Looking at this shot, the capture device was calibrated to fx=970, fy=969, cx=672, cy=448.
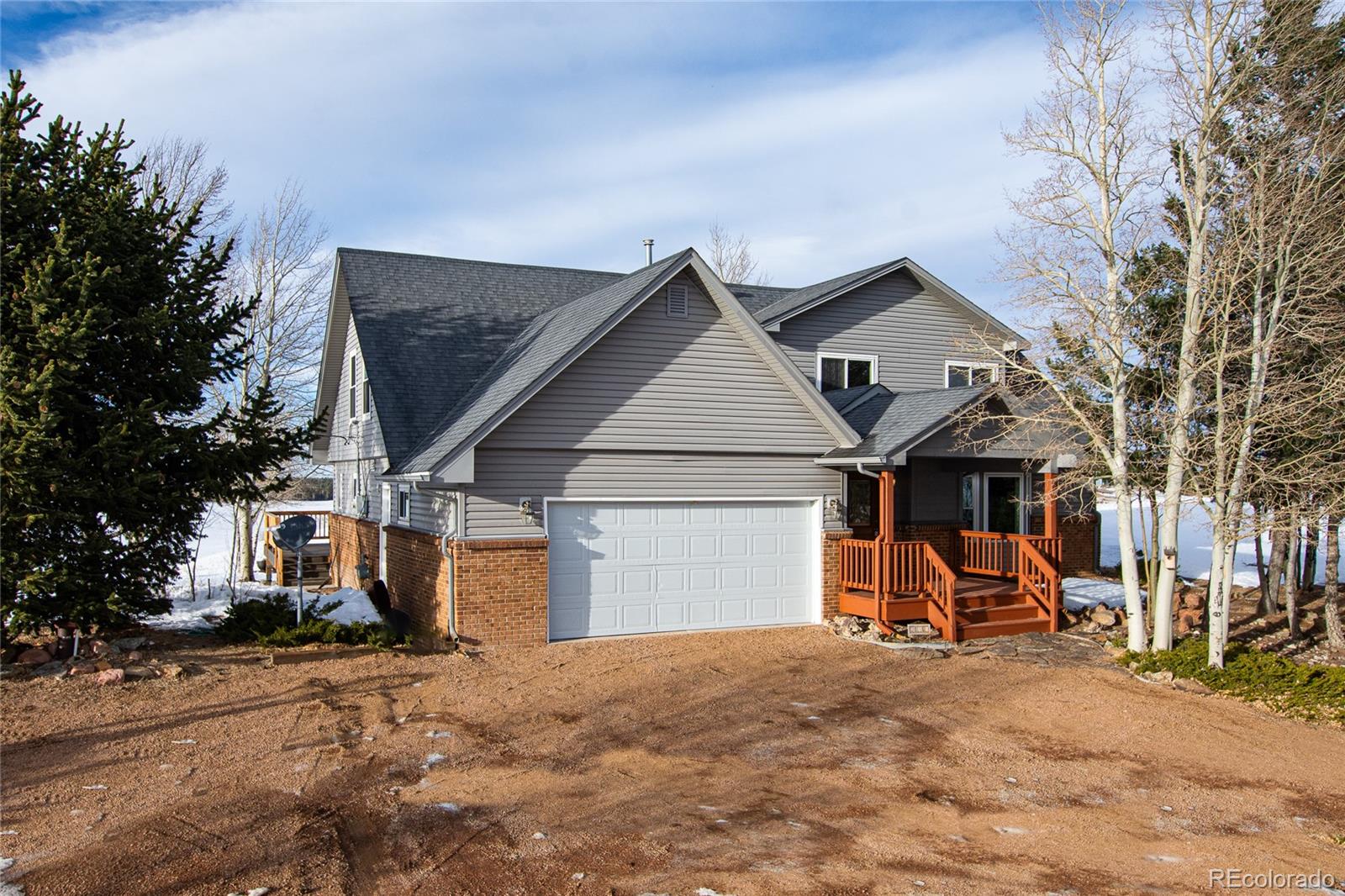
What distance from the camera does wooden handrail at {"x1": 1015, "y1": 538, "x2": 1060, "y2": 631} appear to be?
15.1m

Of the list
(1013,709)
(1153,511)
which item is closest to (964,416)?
(1153,511)

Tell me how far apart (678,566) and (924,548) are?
380 centimetres

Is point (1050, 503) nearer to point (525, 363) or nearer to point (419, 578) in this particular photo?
point (525, 363)

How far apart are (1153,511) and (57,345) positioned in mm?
15259

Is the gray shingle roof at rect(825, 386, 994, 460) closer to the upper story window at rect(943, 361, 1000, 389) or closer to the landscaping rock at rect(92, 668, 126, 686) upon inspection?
the upper story window at rect(943, 361, 1000, 389)

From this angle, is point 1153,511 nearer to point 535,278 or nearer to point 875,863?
point 875,863

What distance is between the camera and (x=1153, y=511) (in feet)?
49.7

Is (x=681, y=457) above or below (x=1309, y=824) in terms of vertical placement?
above

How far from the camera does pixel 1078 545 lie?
72.3ft

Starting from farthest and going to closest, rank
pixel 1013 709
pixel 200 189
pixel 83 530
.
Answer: pixel 200 189, pixel 83 530, pixel 1013 709

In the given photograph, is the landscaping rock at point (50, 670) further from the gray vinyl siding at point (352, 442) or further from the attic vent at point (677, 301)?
the attic vent at point (677, 301)

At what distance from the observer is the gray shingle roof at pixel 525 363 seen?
13.6 m

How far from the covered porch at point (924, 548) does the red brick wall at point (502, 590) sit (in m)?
4.97

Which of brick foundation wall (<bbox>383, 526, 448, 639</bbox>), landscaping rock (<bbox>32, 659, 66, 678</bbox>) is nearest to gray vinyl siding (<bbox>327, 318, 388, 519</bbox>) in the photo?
brick foundation wall (<bbox>383, 526, 448, 639</bbox>)
